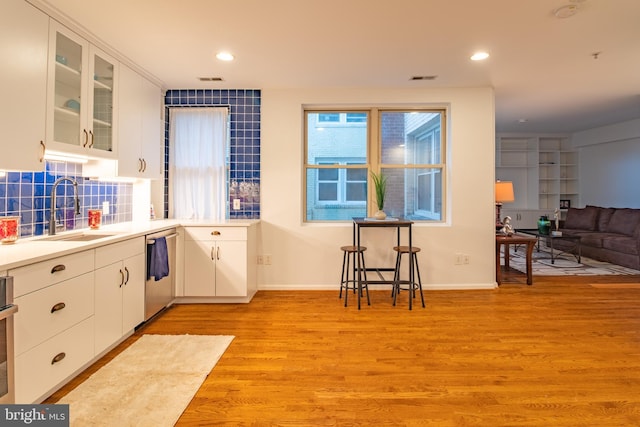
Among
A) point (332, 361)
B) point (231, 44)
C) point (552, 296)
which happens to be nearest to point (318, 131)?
point (231, 44)

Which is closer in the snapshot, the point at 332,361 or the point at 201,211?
the point at 332,361

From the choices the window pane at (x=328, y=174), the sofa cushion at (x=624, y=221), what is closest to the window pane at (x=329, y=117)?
the window pane at (x=328, y=174)

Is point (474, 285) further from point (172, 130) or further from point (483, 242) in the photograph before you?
point (172, 130)

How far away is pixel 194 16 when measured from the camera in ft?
8.42

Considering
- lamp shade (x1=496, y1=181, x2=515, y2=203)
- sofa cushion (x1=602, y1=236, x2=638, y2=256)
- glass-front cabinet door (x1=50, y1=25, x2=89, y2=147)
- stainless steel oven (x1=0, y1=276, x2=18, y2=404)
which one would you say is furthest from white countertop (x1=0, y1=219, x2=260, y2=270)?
sofa cushion (x1=602, y1=236, x2=638, y2=256)

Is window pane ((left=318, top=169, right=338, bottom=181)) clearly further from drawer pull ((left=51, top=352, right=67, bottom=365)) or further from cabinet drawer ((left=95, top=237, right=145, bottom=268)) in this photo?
drawer pull ((left=51, top=352, right=67, bottom=365))

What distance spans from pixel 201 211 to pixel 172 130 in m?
1.06

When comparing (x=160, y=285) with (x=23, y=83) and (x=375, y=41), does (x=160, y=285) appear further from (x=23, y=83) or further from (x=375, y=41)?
(x=375, y=41)

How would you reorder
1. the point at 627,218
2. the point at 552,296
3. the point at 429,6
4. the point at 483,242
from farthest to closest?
the point at 627,218, the point at 483,242, the point at 552,296, the point at 429,6

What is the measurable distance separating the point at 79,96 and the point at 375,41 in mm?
2435

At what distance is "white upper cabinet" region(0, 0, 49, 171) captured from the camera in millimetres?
Answer: 2047

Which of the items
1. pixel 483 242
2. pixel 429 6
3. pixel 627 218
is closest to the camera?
pixel 429 6

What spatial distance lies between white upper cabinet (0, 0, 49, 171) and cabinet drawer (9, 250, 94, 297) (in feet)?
2.17

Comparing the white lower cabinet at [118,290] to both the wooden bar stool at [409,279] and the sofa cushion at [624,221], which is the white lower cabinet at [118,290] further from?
the sofa cushion at [624,221]
